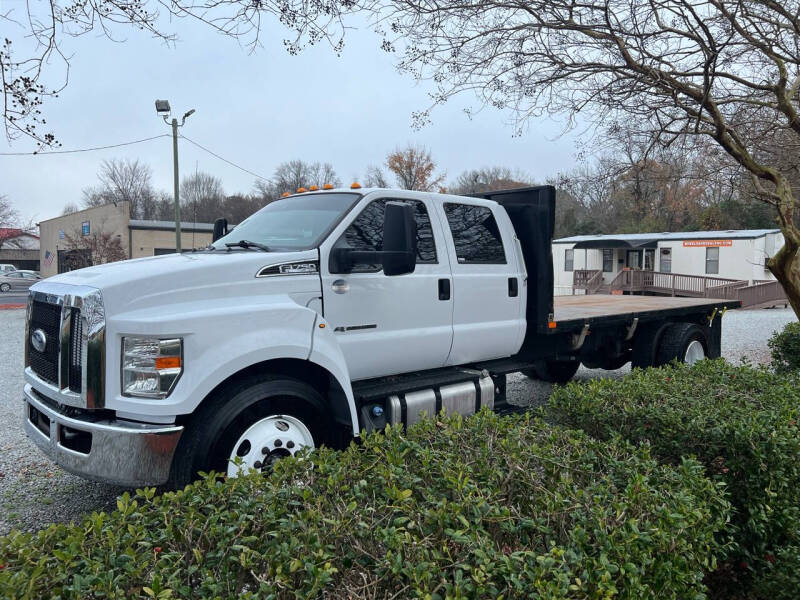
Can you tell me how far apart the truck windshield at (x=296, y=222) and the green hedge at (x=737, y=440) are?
2100mm

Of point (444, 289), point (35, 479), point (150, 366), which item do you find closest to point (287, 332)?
point (150, 366)

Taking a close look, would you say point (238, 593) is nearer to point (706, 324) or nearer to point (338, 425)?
point (338, 425)

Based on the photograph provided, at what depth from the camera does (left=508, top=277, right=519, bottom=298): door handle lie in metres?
5.89

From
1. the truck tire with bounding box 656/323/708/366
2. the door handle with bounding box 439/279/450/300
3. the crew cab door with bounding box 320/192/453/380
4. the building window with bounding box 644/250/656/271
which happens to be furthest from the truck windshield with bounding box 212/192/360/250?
the building window with bounding box 644/250/656/271

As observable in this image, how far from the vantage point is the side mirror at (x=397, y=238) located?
4.30 meters

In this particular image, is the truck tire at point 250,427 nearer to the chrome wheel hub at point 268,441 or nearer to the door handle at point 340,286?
the chrome wheel hub at point 268,441

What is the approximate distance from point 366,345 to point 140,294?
1679 mm

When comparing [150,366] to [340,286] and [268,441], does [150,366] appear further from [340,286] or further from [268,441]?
[340,286]

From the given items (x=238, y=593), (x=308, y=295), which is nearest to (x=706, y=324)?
(x=308, y=295)

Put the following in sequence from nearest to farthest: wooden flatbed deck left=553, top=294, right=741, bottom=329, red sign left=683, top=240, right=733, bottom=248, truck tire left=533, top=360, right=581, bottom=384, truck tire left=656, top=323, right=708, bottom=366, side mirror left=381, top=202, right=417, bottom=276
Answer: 1. side mirror left=381, top=202, right=417, bottom=276
2. wooden flatbed deck left=553, top=294, right=741, bottom=329
3. truck tire left=656, top=323, right=708, bottom=366
4. truck tire left=533, top=360, right=581, bottom=384
5. red sign left=683, top=240, right=733, bottom=248

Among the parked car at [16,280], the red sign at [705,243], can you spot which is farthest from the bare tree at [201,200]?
the red sign at [705,243]

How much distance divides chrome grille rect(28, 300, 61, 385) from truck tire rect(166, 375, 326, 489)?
1095mm

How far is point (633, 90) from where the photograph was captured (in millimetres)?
8102

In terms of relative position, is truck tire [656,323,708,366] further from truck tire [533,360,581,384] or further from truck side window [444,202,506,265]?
truck side window [444,202,506,265]
